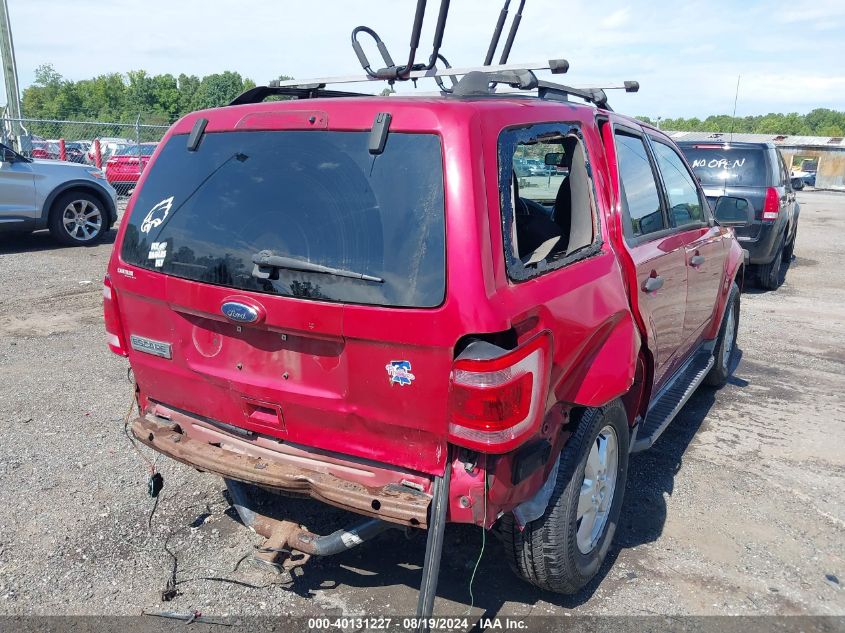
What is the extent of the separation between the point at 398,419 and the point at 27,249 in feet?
34.5

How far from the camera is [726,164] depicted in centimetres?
955

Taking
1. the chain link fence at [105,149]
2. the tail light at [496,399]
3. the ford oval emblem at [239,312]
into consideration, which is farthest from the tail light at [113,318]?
the chain link fence at [105,149]

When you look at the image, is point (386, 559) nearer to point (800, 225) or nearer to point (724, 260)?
point (724, 260)

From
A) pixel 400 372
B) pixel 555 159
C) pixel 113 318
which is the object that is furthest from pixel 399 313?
pixel 113 318

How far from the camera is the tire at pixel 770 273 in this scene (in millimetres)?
9780

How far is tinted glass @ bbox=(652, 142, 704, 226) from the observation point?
13.8 ft

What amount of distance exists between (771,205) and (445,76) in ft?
23.6

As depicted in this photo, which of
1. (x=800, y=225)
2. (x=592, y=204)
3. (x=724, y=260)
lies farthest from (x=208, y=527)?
(x=800, y=225)

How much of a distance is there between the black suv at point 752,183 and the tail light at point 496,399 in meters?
7.81

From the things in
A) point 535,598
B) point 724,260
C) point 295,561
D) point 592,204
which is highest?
point 592,204

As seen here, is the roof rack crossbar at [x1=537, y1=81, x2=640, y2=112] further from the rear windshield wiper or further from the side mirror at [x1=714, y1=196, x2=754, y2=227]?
the side mirror at [x1=714, y1=196, x2=754, y2=227]

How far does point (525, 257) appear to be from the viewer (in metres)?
2.71

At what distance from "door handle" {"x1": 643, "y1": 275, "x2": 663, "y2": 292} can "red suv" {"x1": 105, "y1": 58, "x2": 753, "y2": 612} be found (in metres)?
0.02

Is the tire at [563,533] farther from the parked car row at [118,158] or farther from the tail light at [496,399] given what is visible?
the parked car row at [118,158]
